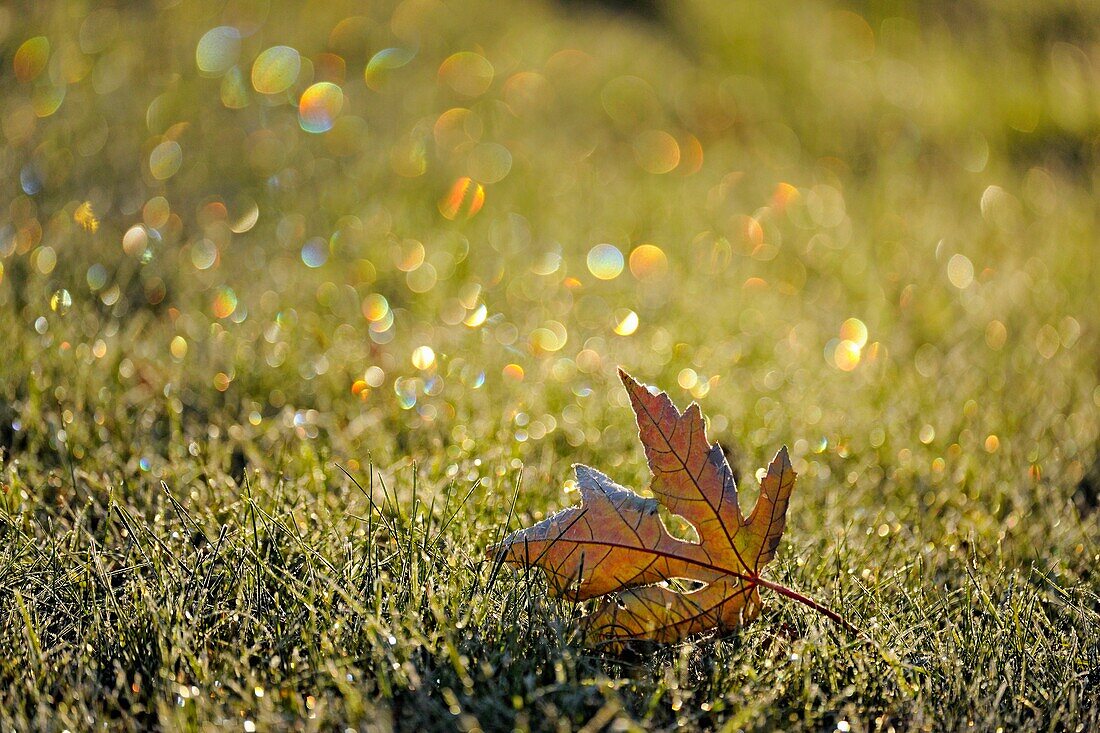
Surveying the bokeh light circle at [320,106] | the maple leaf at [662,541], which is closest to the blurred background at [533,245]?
the bokeh light circle at [320,106]

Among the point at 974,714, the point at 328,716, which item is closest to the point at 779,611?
the point at 974,714

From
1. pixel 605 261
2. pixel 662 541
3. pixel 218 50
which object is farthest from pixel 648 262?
pixel 218 50

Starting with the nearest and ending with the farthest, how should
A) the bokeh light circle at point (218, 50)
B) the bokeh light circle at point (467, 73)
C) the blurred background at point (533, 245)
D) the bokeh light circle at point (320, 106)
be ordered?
the blurred background at point (533, 245), the bokeh light circle at point (320, 106), the bokeh light circle at point (218, 50), the bokeh light circle at point (467, 73)

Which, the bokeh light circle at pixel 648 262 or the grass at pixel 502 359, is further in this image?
the bokeh light circle at pixel 648 262

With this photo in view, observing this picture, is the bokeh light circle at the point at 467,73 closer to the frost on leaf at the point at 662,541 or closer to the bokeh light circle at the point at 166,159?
the bokeh light circle at the point at 166,159

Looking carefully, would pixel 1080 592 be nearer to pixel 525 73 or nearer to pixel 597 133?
pixel 597 133

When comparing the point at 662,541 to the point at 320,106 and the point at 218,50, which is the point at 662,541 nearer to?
the point at 320,106

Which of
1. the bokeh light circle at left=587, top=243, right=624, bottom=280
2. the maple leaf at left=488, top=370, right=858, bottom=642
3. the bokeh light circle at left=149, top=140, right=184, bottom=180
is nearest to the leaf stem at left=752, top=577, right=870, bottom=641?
the maple leaf at left=488, top=370, right=858, bottom=642
